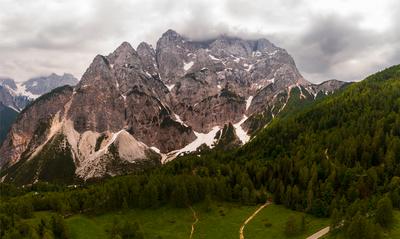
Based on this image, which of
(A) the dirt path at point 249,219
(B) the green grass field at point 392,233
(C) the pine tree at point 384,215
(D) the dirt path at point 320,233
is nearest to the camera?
(B) the green grass field at point 392,233

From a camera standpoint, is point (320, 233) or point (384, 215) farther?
point (320, 233)

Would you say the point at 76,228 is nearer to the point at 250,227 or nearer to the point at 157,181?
the point at 157,181

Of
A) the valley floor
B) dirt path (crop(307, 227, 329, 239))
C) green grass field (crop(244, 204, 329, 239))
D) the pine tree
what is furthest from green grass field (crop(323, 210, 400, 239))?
the valley floor

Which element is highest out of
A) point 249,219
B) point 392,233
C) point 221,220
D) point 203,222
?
point 203,222

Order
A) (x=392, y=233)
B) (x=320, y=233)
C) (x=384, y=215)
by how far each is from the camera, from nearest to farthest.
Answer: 1. (x=392, y=233)
2. (x=384, y=215)
3. (x=320, y=233)

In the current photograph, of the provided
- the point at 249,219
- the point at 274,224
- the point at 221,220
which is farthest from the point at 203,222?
the point at 274,224

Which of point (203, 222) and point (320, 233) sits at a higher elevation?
point (203, 222)

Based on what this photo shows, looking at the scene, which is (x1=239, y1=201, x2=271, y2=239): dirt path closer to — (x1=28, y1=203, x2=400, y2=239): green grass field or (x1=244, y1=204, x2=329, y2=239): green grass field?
(x1=28, y1=203, x2=400, y2=239): green grass field

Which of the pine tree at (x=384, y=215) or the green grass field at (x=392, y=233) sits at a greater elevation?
the pine tree at (x=384, y=215)

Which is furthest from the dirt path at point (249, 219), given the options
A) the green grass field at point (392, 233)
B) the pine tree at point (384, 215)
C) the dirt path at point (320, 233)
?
the pine tree at point (384, 215)

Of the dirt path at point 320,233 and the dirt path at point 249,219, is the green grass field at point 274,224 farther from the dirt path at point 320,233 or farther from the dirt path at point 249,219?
the dirt path at point 320,233

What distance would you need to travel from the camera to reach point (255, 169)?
191625 mm

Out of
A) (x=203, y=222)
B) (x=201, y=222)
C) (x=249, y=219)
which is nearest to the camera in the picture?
(x=203, y=222)

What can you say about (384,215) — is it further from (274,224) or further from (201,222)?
(201,222)
